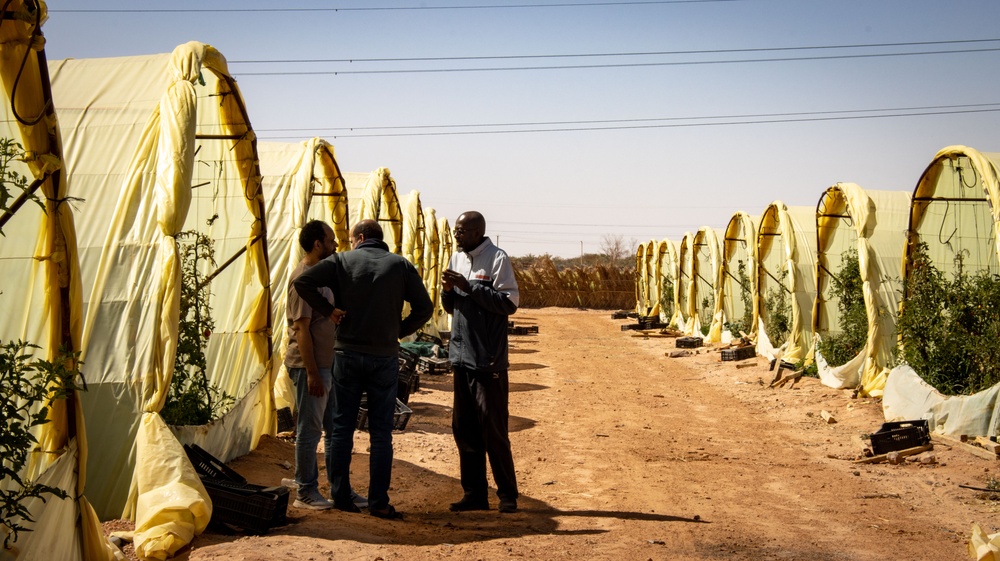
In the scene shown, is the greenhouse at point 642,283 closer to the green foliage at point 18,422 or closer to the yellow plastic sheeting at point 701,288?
the yellow plastic sheeting at point 701,288

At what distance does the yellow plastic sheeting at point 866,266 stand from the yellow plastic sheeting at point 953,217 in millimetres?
830

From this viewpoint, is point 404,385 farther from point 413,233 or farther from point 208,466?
point 413,233

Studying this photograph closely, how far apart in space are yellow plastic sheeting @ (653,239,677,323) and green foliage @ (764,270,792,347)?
874 cm

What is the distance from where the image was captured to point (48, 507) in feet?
14.6

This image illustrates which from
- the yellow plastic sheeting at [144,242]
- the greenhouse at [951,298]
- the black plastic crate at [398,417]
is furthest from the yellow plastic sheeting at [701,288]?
the yellow plastic sheeting at [144,242]

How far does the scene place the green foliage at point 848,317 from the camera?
13672 mm

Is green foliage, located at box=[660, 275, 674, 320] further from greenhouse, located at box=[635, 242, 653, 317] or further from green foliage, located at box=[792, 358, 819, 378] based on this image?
green foliage, located at box=[792, 358, 819, 378]

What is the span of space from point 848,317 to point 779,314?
4378mm

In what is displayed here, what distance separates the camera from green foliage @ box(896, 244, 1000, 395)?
31.9 feet

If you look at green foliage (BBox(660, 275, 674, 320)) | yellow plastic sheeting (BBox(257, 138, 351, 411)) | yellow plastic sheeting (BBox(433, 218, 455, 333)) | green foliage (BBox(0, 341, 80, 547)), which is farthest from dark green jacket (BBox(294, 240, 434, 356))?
green foliage (BBox(660, 275, 674, 320))

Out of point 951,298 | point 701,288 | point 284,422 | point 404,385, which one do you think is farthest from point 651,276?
point 284,422

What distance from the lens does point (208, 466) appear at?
6.10 metres

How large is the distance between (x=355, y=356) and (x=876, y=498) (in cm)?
440

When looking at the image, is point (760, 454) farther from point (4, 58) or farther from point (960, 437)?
point (4, 58)
